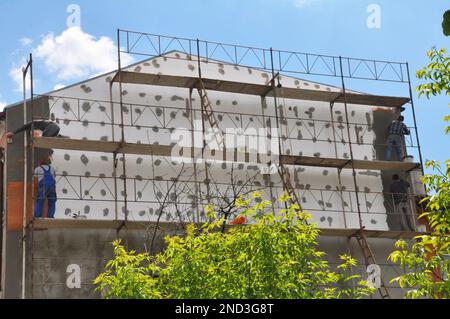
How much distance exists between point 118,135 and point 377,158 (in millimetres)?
7598

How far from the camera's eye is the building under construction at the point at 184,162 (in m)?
21.1

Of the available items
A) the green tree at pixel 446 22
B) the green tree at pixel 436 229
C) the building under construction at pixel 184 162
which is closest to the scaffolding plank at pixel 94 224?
the building under construction at pixel 184 162

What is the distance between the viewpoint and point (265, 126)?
24.5m

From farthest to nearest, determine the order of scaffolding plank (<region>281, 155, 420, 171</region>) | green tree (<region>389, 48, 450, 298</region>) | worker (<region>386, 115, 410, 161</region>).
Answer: worker (<region>386, 115, 410, 161</region>)
scaffolding plank (<region>281, 155, 420, 171</region>)
green tree (<region>389, 48, 450, 298</region>)

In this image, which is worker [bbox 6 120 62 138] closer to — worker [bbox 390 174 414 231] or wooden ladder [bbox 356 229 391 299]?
wooden ladder [bbox 356 229 391 299]

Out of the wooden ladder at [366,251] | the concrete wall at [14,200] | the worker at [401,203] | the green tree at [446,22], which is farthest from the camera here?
the worker at [401,203]

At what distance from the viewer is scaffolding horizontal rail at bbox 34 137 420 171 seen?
21.4 m

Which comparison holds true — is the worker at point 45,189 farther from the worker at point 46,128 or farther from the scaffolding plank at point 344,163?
the scaffolding plank at point 344,163

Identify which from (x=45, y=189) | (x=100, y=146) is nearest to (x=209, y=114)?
(x=100, y=146)

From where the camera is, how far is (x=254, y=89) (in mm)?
24406

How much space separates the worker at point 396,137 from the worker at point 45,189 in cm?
969

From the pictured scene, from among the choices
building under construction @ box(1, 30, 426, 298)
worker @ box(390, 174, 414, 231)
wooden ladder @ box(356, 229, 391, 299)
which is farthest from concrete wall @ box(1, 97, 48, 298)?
worker @ box(390, 174, 414, 231)

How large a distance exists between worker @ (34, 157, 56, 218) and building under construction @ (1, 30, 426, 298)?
7.6 inches
